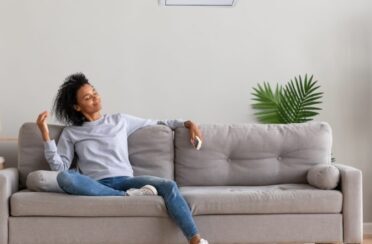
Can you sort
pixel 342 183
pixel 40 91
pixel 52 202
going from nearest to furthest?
pixel 52 202 < pixel 342 183 < pixel 40 91

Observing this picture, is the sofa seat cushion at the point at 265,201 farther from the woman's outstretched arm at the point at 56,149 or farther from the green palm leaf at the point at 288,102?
the green palm leaf at the point at 288,102

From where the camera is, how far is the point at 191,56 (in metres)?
4.03

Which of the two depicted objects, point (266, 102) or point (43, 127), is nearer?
point (43, 127)

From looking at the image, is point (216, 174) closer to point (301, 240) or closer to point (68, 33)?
point (301, 240)

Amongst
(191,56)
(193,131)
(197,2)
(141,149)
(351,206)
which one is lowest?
(351,206)

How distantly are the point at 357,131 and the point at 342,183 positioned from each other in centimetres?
124

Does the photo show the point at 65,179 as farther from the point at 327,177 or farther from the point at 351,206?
the point at 351,206

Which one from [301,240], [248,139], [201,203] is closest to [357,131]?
[248,139]

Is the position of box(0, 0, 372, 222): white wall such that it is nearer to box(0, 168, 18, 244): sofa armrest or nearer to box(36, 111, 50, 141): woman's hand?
box(36, 111, 50, 141): woman's hand

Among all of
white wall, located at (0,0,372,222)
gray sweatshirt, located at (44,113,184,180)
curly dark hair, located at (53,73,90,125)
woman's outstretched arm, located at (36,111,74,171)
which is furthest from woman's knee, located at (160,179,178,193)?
white wall, located at (0,0,372,222)

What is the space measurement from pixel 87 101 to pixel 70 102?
12cm

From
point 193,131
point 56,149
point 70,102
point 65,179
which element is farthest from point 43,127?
point 193,131

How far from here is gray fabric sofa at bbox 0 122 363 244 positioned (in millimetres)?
2797

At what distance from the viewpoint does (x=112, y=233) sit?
2809mm
